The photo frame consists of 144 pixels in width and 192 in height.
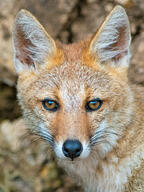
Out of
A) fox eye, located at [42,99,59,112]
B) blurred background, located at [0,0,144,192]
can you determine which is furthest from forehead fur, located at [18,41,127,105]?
blurred background, located at [0,0,144,192]

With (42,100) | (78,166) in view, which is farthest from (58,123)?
(78,166)

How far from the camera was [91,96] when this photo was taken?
4.13 metres

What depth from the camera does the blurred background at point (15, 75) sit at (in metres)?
6.30

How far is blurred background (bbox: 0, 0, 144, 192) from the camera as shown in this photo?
6.30 metres

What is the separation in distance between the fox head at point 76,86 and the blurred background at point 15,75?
179 cm

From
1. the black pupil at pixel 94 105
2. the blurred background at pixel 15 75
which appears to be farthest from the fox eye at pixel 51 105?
the blurred background at pixel 15 75

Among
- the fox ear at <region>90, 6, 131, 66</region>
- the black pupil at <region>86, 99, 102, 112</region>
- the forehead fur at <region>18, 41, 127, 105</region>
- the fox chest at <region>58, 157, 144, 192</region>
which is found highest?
the fox ear at <region>90, 6, 131, 66</region>

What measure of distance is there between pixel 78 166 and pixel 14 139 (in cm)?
235

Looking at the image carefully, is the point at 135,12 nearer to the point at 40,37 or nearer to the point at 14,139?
the point at 40,37

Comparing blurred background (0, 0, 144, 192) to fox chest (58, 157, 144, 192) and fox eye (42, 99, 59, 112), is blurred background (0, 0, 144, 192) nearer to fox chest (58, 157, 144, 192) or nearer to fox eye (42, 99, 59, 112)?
fox chest (58, 157, 144, 192)

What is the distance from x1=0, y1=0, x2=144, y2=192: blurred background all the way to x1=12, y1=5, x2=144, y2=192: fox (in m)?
1.76

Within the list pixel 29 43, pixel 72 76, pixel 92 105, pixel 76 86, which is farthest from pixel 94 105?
pixel 29 43

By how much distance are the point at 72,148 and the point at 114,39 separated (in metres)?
1.59

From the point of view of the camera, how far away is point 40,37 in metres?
4.48
